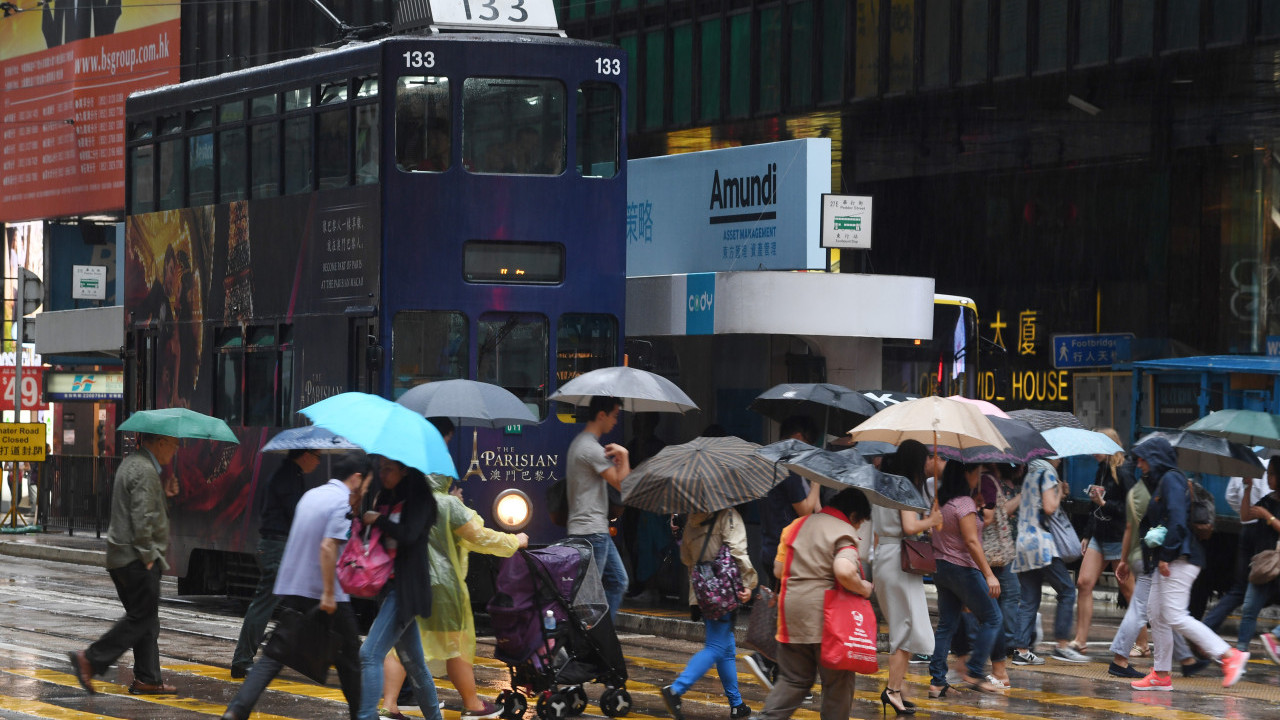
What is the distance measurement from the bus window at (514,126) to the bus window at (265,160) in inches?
85.3

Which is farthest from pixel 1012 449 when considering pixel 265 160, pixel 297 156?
pixel 265 160

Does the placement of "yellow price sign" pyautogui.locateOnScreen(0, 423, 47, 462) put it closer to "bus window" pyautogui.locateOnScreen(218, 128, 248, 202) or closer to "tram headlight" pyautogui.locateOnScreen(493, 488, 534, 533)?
"bus window" pyautogui.locateOnScreen(218, 128, 248, 202)

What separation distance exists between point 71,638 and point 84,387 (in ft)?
63.8

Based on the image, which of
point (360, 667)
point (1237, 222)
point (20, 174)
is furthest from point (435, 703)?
point (20, 174)

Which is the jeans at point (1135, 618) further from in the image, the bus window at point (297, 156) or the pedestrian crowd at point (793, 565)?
the bus window at point (297, 156)

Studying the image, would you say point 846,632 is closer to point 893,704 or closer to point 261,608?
point 893,704

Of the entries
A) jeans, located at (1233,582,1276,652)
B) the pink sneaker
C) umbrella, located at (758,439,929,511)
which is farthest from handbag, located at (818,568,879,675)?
jeans, located at (1233,582,1276,652)

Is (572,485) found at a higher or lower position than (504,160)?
lower

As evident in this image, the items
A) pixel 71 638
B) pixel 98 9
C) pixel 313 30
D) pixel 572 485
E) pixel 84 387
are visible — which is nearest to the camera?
pixel 572 485

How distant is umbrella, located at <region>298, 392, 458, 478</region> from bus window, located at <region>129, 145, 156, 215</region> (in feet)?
32.5

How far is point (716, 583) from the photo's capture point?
11047 millimetres

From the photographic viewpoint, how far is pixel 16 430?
100 ft

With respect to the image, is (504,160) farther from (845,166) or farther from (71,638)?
(845,166)

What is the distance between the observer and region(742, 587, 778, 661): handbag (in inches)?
437
